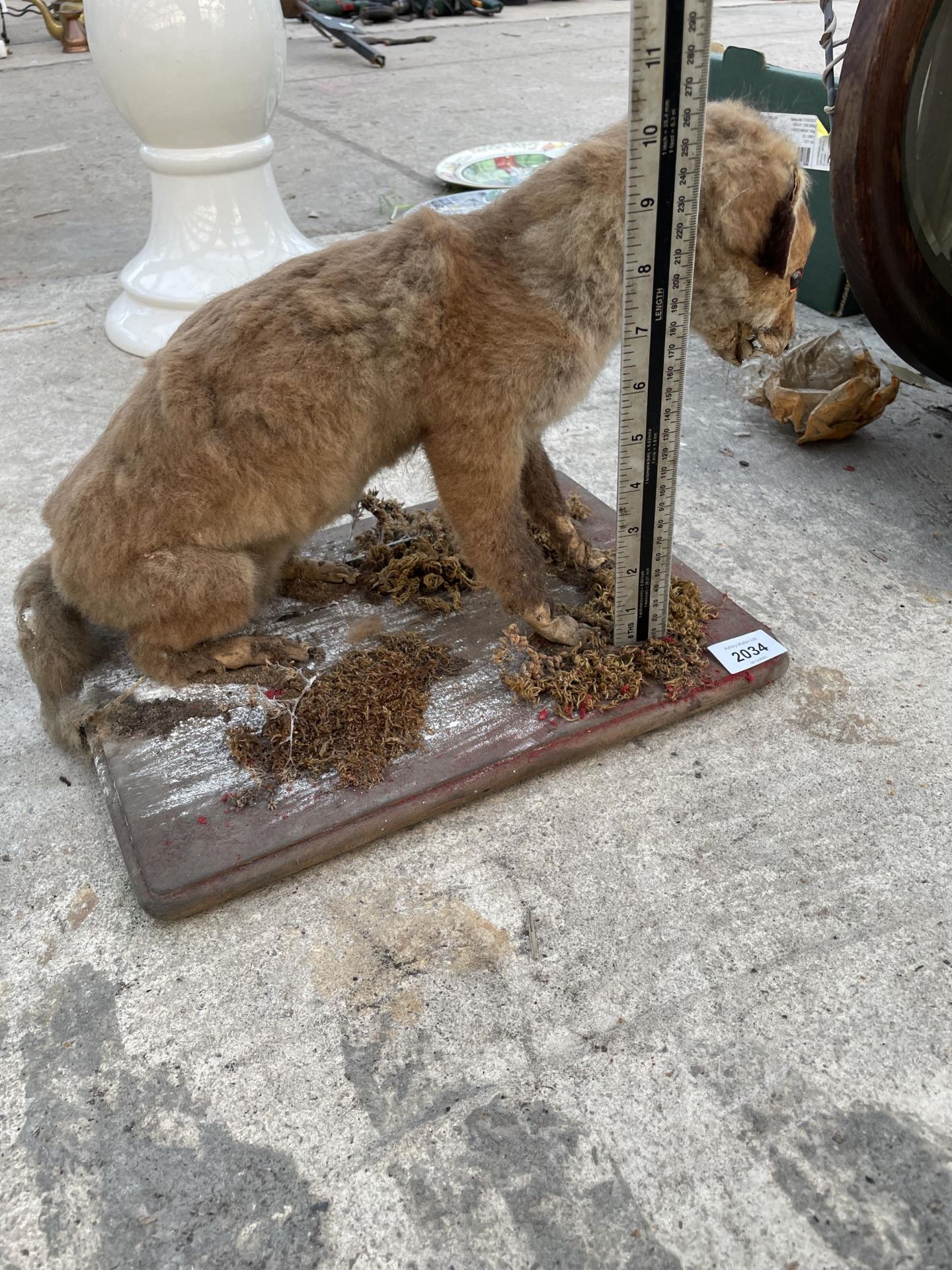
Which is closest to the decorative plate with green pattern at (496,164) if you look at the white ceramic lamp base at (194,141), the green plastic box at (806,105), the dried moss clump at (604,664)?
the green plastic box at (806,105)

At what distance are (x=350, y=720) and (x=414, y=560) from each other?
69 cm

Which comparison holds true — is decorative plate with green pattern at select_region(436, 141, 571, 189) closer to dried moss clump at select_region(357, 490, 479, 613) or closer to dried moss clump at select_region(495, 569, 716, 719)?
dried moss clump at select_region(357, 490, 479, 613)

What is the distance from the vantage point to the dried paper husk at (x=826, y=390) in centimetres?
359

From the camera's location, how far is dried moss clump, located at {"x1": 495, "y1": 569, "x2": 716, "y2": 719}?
238 centimetres

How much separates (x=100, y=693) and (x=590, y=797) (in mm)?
1248

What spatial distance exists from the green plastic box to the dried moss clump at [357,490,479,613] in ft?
8.25

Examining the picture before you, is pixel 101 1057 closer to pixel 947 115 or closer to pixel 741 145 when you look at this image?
pixel 741 145

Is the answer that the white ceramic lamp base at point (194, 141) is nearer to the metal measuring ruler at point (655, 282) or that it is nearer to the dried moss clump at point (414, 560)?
the dried moss clump at point (414, 560)

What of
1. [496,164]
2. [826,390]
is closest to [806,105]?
[826,390]

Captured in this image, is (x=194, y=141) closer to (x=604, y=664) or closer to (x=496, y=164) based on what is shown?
(x=496, y=164)

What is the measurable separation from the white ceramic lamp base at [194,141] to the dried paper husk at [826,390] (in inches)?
90.7

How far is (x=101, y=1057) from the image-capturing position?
1.78 meters

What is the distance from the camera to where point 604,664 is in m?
2.44

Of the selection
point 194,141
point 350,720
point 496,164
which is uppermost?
point 194,141
